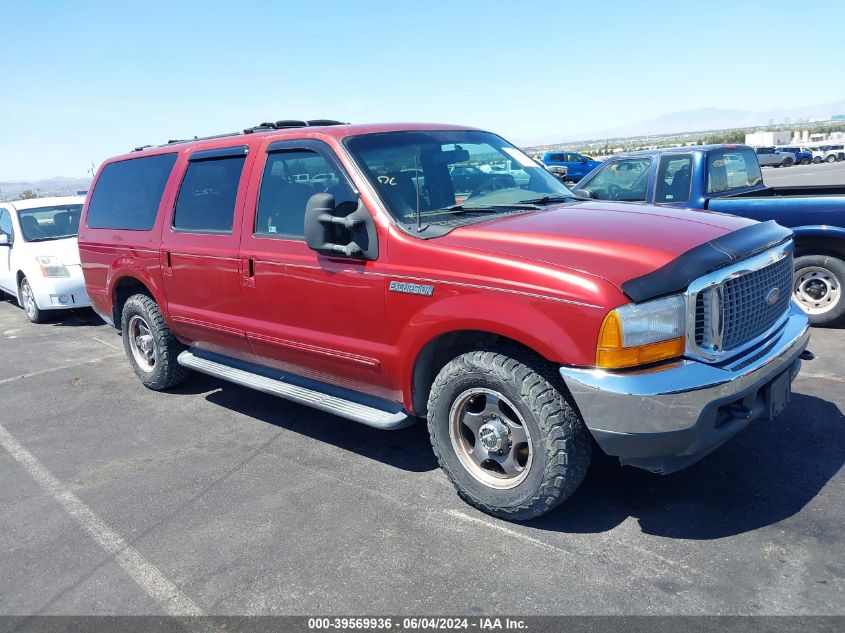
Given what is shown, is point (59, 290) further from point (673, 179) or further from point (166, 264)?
point (673, 179)

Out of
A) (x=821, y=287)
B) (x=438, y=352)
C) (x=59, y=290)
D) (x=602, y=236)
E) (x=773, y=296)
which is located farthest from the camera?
(x=59, y=290)

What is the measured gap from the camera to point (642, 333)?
293 cm

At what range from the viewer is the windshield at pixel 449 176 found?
156 inches

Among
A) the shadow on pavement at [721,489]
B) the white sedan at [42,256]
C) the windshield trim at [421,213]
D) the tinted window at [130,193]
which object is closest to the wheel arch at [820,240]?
the shadow on pavement at [721,489]

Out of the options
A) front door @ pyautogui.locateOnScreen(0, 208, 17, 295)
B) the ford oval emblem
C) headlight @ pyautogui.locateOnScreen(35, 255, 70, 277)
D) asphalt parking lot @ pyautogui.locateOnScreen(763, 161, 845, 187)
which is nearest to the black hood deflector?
the ford oval emblem

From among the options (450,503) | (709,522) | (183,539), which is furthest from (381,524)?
(709,522)

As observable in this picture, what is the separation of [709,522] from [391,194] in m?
2.39

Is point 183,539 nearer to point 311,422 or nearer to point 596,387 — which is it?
point 311,422

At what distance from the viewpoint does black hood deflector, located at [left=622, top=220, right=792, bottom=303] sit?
2.93 metres

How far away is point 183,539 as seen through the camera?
3.54m

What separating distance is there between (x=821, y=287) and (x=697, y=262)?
441 cm

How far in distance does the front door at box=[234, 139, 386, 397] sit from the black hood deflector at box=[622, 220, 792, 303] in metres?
1.40

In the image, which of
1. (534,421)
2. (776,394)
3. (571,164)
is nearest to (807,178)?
(571,164)

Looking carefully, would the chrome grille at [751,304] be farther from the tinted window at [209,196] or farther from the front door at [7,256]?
the front door at [7,256]
